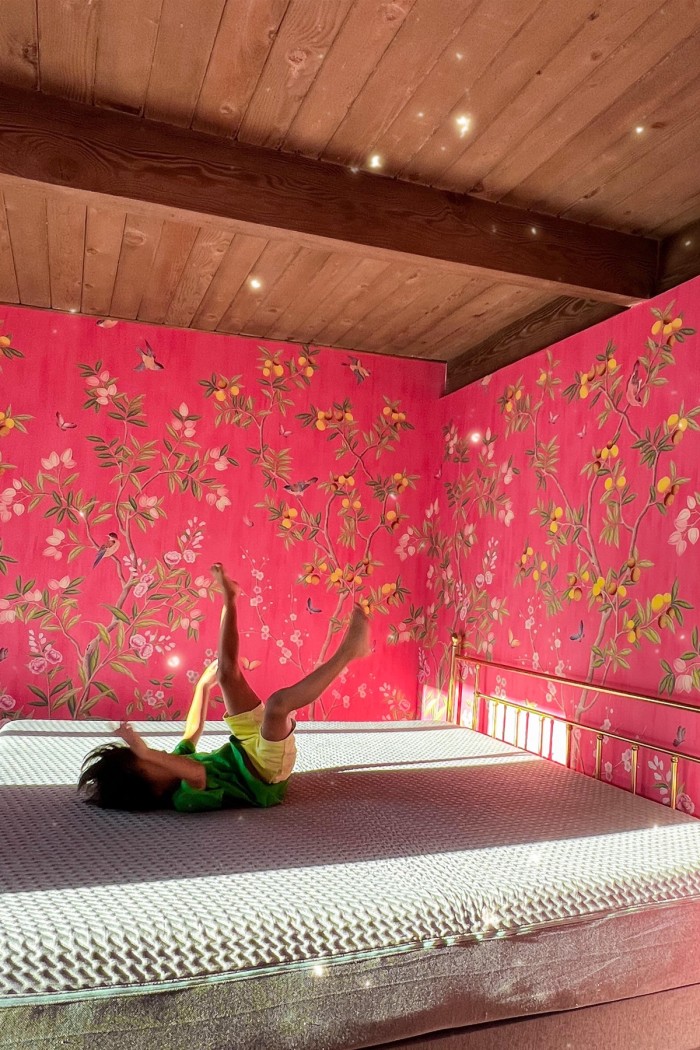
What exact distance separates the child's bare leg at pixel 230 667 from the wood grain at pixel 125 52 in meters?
1.32

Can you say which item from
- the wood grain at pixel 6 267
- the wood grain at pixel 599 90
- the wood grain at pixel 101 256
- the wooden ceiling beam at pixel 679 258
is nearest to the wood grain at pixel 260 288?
the wood grain at pixel 101 256

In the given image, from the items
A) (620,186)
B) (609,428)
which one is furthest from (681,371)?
(620,186)

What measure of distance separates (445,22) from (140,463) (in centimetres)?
230

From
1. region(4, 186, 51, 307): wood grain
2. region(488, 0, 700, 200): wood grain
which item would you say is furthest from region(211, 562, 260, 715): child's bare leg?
region(488, 0, 700, 200): wood grain

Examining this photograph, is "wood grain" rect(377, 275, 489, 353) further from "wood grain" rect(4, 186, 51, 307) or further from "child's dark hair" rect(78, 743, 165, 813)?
"child's dark hair" rect(78, 743, 165, 813)

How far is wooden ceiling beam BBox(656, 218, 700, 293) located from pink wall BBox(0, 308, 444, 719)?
1567 mm

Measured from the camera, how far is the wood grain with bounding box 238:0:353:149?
162 centimetres

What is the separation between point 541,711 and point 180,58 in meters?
2.38

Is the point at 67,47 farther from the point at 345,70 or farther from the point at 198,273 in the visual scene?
the point at 198,273

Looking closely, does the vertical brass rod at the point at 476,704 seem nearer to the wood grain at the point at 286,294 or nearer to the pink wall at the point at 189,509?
the pink wall at the point at 189,509

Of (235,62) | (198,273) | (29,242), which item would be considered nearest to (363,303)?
(198,273)

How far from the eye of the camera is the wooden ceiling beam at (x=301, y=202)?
6.36 feet

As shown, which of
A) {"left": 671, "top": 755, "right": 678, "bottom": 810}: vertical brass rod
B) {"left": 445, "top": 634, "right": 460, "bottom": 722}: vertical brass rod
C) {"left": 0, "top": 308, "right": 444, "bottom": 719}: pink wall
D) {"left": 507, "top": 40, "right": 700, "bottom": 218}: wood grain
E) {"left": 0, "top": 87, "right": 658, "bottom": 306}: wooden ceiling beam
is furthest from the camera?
{"left": 445, "top": 634, "right": 460, "bottom": 722}: vertical brass rod

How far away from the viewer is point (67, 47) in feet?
5.66
